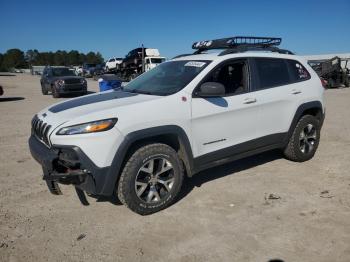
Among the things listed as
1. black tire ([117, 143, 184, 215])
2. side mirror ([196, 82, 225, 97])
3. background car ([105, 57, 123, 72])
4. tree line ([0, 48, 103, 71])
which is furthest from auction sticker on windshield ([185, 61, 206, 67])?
tree line ([0, 48, 103, 71])

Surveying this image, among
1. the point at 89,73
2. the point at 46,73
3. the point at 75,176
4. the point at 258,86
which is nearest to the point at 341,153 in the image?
the point at 258,86

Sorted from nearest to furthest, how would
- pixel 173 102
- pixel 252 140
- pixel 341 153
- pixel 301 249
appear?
pixel 301 249 → pixel 173 102 → pixel 252 140 → pixel 341 153

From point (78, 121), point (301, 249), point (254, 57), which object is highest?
point (254, 57)

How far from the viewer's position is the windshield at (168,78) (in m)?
4.20

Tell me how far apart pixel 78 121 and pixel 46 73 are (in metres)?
17.3

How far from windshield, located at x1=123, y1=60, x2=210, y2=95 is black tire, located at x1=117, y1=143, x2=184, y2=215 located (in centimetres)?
75

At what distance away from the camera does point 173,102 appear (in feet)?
12.7

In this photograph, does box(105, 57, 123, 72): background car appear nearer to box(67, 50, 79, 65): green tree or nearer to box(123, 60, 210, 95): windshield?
box(123, 60, 210, 95): windshield

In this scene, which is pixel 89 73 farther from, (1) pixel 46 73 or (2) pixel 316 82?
(2) pixel 316 82

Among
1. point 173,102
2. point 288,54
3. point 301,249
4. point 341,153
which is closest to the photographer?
point 301,249

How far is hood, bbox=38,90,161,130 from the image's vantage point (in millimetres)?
3512

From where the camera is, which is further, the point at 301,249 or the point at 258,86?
the point at 258,86

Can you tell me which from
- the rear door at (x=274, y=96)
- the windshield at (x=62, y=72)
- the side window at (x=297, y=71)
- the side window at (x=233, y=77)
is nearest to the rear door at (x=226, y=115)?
the side window at (x=233, y=77)

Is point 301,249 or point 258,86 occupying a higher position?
point 258,86
